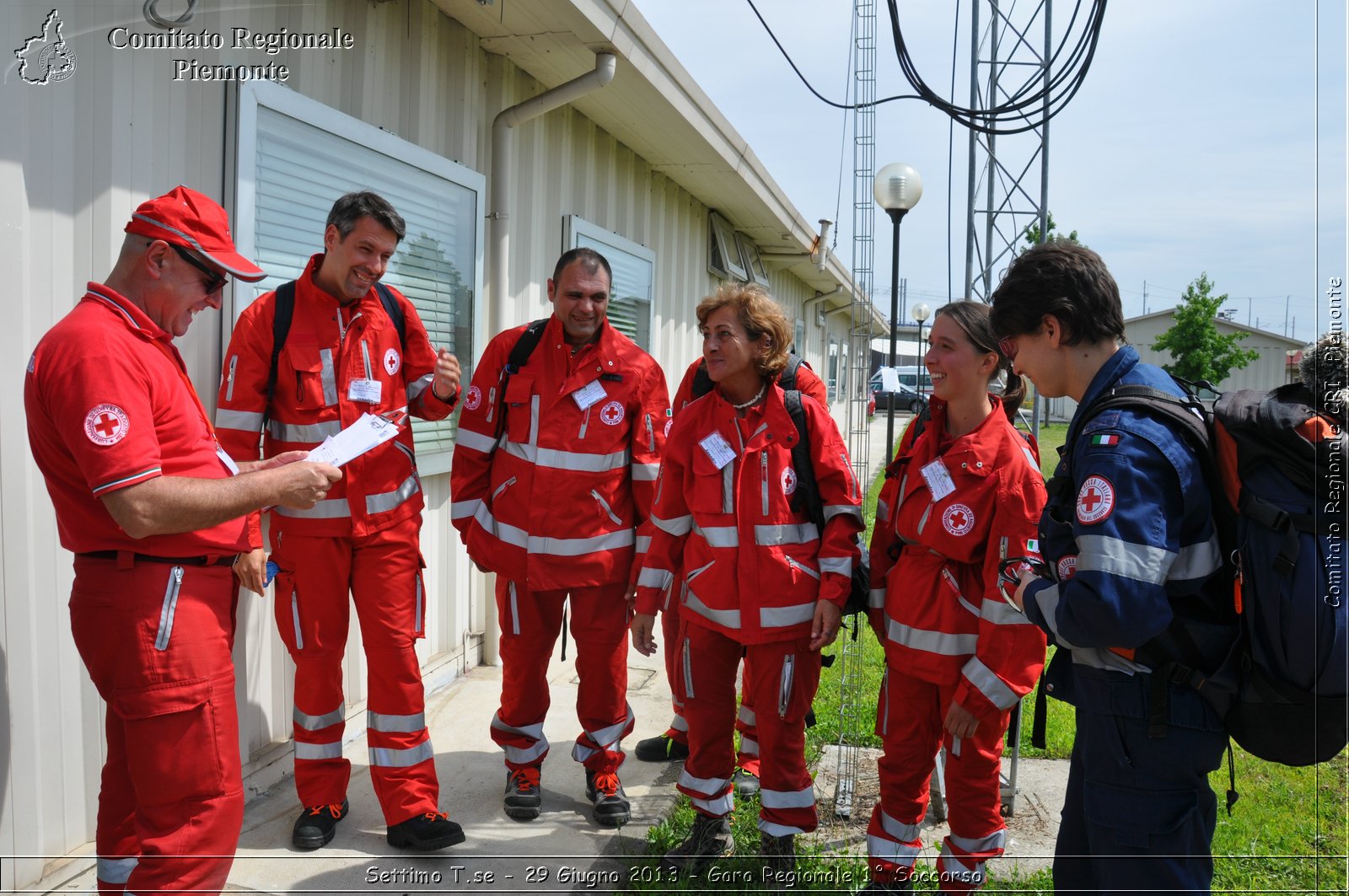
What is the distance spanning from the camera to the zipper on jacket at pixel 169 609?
2264mm

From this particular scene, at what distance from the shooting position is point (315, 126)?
3951mm

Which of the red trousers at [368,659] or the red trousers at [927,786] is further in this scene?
the red trousers at [368,659]

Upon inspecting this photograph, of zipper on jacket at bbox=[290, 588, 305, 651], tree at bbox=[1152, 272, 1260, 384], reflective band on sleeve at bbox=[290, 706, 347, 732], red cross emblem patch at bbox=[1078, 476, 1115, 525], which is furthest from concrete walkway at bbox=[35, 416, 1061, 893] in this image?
tree at bbox=[1152, 272, 1260, 384]

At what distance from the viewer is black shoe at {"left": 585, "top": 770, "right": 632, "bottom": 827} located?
374 centimetres

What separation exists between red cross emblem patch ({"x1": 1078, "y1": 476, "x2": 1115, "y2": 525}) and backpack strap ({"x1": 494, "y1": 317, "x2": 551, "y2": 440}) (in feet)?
7.92

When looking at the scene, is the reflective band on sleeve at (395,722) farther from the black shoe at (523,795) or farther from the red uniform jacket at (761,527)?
the red uniform jacket at (761,527)

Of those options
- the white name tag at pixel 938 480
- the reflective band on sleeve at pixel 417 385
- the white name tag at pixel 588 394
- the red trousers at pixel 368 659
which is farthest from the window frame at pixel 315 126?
the white name tag at pixel 938 480

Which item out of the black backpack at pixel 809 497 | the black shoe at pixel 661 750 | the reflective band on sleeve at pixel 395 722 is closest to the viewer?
the black backpack at pixel 809 497

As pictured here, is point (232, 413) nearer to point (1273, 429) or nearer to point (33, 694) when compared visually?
point (33, 694)

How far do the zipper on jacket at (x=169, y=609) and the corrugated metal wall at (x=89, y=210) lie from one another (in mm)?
807

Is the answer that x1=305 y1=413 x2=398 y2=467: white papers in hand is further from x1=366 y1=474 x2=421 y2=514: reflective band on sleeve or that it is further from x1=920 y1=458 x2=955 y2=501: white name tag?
x1=920 y1=458 x2=955 y2=501: white name tag

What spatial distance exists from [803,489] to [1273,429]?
61.4 inches

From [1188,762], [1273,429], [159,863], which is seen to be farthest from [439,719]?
[1273,429]

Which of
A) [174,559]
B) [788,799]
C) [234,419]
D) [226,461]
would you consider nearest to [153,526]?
[174,559]
